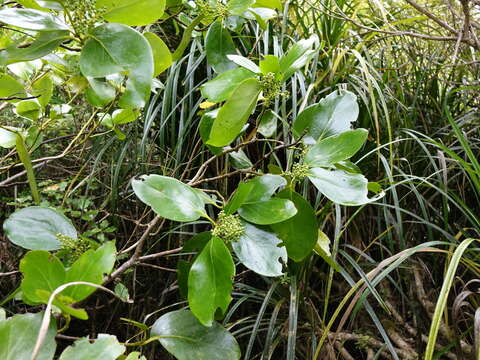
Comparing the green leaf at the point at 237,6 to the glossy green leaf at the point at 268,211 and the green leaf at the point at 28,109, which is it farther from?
the green leaf at the point at 28,109

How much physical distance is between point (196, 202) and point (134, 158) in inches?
39.7

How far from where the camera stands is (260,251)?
513 mm

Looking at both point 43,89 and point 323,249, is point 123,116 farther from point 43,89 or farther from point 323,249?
point 323,249

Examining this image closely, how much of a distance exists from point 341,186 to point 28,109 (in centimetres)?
53

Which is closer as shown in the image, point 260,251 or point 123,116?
point 260,251

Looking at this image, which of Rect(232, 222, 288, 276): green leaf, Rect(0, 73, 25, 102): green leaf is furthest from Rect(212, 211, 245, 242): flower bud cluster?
Rect(0, 73, 25, 102): green leaf

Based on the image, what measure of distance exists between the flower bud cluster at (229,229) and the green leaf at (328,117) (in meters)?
0.17

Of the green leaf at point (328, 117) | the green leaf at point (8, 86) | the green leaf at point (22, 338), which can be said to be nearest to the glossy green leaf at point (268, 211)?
the green leaf at point (328, 117)

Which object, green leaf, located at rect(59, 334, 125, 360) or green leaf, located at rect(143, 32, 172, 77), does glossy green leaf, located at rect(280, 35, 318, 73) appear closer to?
green leaf, located at rect(143, 32, 172, 77)

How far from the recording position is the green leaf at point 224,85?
0.57m

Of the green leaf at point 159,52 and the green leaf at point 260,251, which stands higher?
the green leaf at point 159,52

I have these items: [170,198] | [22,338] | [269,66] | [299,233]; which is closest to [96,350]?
[22,338]

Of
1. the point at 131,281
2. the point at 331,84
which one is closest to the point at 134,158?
the point at 131,281

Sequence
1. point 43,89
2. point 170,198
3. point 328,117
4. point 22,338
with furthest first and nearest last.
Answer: point 43,89 → point 328,117 → point 170,198 → point 22,338
